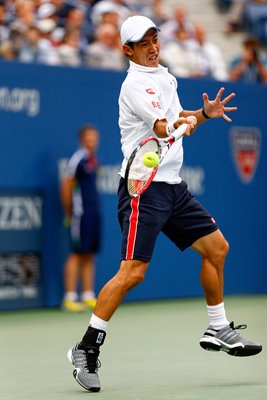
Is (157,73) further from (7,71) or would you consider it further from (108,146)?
(108,146)

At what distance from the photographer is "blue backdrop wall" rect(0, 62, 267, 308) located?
1015cm

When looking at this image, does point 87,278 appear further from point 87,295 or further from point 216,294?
point 216,294

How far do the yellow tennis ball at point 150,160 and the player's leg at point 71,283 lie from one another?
4983mm

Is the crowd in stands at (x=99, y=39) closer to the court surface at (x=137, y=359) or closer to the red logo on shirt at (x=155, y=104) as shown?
the court surface at (x=137, y=359)

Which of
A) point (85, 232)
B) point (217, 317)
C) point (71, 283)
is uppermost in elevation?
point (217, 317)

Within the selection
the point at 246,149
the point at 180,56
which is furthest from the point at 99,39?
the point at 246,149

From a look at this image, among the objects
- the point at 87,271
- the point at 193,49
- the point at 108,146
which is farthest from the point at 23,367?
the point at 193,49

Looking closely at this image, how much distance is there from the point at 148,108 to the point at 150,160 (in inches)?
11.1

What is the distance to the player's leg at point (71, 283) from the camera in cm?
1041

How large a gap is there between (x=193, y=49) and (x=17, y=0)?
263 centimetres

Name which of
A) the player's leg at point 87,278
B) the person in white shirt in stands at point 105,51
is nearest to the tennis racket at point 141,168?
the player's leg at point 87,278

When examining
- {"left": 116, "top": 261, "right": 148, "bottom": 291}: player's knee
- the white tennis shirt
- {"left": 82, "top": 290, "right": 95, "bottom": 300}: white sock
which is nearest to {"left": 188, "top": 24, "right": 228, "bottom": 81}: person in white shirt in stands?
{"left": 82, "top": 290, "right": 95, "bottom": 300}: white sock

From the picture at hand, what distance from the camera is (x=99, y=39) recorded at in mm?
12156

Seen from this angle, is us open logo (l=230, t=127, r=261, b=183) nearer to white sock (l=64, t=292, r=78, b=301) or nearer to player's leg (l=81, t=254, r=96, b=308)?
player's leg (l=81, t=254, r=96, b=308)
